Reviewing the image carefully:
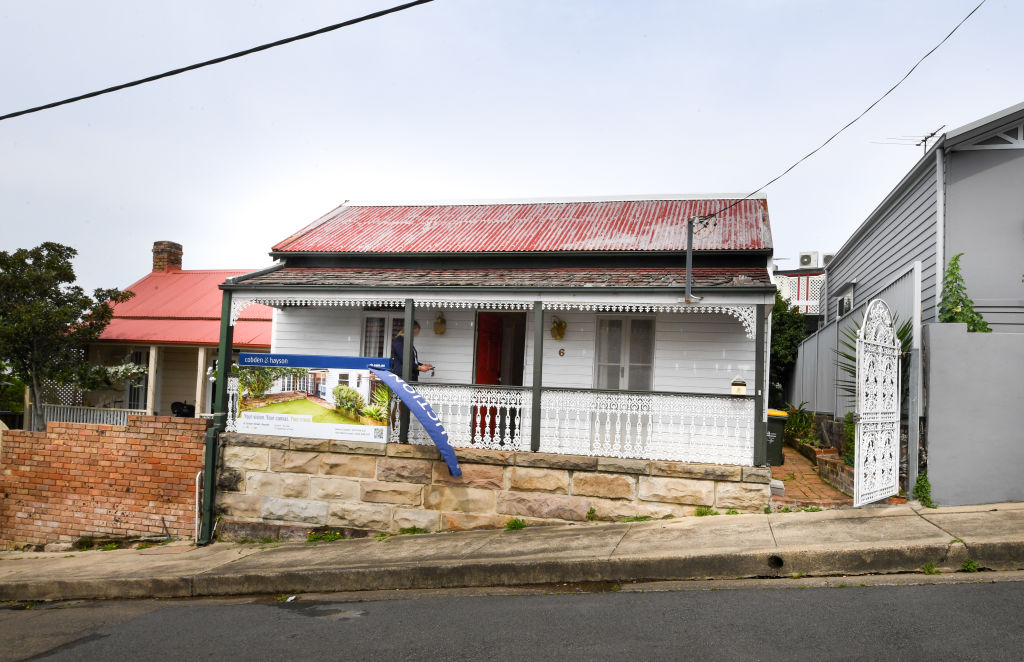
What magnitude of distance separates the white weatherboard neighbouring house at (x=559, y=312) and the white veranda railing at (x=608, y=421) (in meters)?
0.02

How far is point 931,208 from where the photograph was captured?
408 inches

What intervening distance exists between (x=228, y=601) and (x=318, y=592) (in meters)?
0.95

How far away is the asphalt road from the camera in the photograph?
514 cm

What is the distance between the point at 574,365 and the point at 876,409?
176 inches

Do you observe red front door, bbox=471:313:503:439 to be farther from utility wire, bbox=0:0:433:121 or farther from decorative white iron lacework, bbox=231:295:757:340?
utility wire, bbox=0:0:433:121

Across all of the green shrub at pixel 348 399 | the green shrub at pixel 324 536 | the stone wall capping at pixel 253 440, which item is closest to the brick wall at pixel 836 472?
the green shrub at pixel 348 399

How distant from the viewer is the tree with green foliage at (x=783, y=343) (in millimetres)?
21797

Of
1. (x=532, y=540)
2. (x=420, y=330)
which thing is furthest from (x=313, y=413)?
(x=532, y=540)

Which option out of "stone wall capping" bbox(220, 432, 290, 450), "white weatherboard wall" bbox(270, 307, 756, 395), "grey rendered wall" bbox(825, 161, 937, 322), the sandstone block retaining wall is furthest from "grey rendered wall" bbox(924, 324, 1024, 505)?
"stone wall capping" bbox(220, 432, 290, 450)

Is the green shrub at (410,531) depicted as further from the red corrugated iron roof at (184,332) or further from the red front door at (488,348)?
the red corrugated iron roof at (184,332)

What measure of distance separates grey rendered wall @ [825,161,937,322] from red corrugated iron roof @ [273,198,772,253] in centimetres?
200

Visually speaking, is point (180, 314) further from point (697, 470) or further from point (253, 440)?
point (697, 470)

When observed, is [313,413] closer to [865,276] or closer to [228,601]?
[228,601]

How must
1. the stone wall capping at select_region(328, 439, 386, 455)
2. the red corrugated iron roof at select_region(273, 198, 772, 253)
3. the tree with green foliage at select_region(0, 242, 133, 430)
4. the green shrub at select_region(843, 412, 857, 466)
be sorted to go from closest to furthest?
1. the green shrub at select_region(843, 412, 857, 466)
2. the stone wall capping at select_region(328, 439, 386, 455)
3. the red corrugated iron roof at select_region(273, 198, 772, 253)
4. the tree with green foliage at select_region(0, 242, 133, 430)
